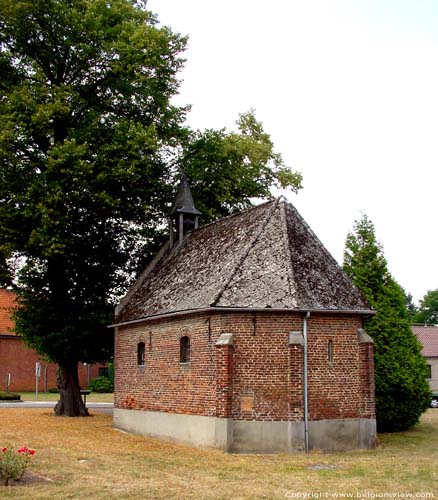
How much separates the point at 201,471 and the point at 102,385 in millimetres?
42099


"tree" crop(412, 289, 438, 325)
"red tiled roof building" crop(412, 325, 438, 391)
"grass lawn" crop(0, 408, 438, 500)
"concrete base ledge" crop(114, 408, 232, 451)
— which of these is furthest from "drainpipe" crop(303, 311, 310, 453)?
"tree" crop(412, 289, 438, 325)

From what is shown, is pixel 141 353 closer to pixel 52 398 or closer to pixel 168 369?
pixel 168 369

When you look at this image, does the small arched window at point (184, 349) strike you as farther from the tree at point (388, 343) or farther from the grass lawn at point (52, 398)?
the grass lawn at point (52, 398)

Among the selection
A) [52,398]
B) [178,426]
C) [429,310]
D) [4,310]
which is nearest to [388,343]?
[178,426]

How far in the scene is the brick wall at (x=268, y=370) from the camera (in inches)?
733

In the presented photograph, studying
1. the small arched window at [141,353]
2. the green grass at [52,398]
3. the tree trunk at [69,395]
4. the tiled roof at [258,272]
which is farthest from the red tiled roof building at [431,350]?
the small arched window at [141,353]

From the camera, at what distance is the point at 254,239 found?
21.2 meters

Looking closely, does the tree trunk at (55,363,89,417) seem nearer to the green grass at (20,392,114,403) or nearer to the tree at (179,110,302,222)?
the tree at (179,110,302,222)

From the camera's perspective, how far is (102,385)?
55469 mm

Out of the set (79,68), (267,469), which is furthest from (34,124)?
(267,469)

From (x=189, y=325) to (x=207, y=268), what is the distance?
2.34 m

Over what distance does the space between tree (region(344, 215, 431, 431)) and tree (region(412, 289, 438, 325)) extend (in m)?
71.7

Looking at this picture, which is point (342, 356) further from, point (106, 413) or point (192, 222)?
point (106, 413)

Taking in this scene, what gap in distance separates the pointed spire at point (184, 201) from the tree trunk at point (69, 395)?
8542 mm
